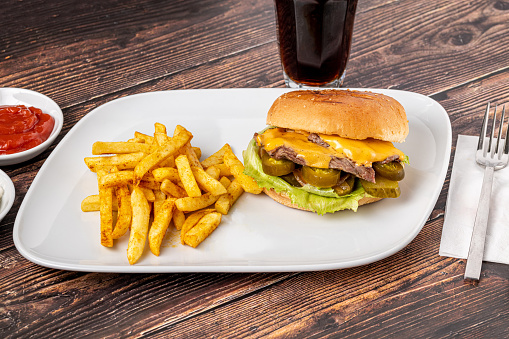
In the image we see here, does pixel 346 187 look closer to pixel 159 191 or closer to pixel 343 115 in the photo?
pixel 343 115

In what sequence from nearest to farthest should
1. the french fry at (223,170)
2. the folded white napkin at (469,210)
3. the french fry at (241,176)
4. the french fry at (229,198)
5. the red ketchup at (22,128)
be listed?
the folded white napkin at (469,210)
the french fry at (229,198)
the french fry at (241,176)
the french fry at (223,170)
the red ketchup at (22,128)

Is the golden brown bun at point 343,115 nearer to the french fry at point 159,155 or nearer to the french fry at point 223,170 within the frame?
the french fry at point 223,170

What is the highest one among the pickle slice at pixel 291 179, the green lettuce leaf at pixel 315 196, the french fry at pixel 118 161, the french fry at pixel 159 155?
the french fry at pixel 159 155

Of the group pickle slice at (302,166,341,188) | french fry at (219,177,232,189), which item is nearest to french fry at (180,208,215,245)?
french fry at (219,177,232,189)

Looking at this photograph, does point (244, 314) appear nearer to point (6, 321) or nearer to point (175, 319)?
point (175, 319)

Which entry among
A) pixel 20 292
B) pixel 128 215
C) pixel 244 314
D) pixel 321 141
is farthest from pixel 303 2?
pixel 20 292

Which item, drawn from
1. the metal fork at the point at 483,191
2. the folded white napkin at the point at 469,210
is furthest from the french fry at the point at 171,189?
the metal fork at the point at 483,191

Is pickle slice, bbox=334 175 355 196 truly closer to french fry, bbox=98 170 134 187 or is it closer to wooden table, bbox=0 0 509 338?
wooden table, bbox=0 0 509 338
